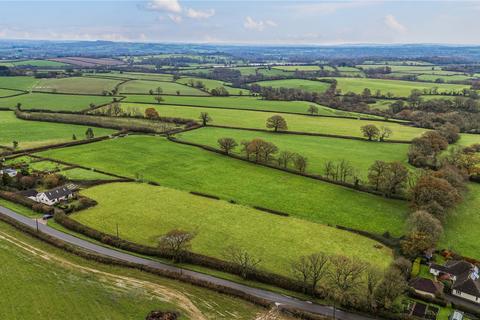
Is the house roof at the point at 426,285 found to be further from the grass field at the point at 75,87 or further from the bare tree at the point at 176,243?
the grass field at the point at 75,87

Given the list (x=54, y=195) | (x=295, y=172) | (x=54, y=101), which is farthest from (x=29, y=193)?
(x=54, y=101)

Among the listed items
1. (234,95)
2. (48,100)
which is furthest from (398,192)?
(48,100)

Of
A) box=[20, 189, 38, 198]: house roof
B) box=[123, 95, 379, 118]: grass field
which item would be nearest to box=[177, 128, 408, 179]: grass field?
box=[123, 95, 379, 118]: grass field

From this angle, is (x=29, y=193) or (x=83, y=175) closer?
(x=29, y=193)

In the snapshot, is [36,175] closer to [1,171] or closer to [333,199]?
[1,171]

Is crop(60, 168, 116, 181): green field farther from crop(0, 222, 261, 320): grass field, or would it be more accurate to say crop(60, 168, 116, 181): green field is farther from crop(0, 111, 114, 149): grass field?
crop(0, 222, 261, 320): grass field

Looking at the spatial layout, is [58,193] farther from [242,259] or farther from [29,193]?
[242,259]

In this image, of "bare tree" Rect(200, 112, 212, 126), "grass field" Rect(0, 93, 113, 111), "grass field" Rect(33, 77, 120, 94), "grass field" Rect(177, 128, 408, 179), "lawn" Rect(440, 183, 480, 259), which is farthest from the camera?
"grass field" Rect(33, 77, 120, 94)
